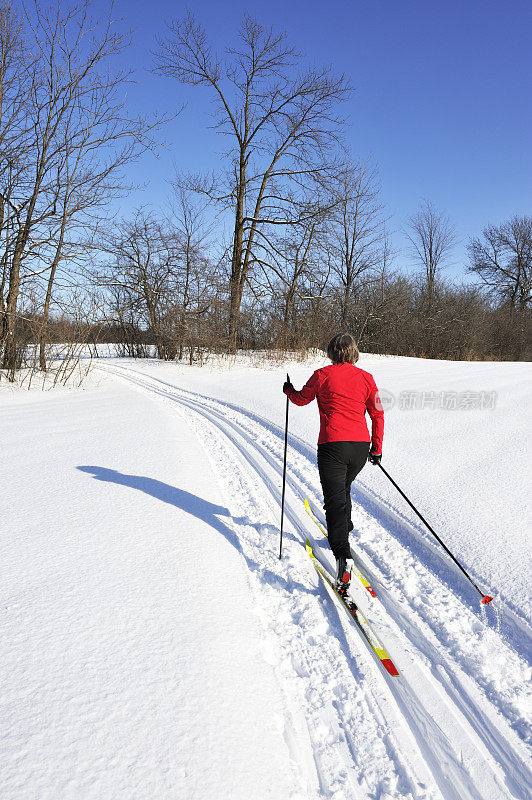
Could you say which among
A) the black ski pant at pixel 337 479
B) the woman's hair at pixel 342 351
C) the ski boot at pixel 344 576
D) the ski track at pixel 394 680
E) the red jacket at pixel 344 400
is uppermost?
the woman's hair at pixel 342 351

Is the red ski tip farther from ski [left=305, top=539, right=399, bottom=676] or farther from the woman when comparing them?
the woman

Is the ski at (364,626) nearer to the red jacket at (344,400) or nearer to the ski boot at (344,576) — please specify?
the ski boot at (344,576)

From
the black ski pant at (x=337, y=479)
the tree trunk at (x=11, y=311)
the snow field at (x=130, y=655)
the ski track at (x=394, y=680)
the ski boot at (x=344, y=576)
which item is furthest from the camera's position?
the tree trunk at (x=11, y=311)

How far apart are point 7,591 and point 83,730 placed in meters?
1.19

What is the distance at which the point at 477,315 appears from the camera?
28109 mm

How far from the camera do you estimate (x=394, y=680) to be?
82.9 inches

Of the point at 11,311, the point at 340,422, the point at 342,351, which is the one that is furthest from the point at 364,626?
the point at 11,311

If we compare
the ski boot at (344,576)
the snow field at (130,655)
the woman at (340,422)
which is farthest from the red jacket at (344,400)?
the snow field at (130,655)

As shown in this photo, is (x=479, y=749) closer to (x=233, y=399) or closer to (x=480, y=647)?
(x=480, y=647)

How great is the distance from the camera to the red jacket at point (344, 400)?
2926 millimetres

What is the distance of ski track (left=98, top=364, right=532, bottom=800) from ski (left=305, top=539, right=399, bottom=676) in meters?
0.04

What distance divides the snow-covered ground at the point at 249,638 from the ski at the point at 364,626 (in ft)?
0.15

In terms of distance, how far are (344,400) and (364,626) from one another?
1.36m

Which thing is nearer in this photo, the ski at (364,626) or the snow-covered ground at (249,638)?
the snow-covered ground at (249,638)
